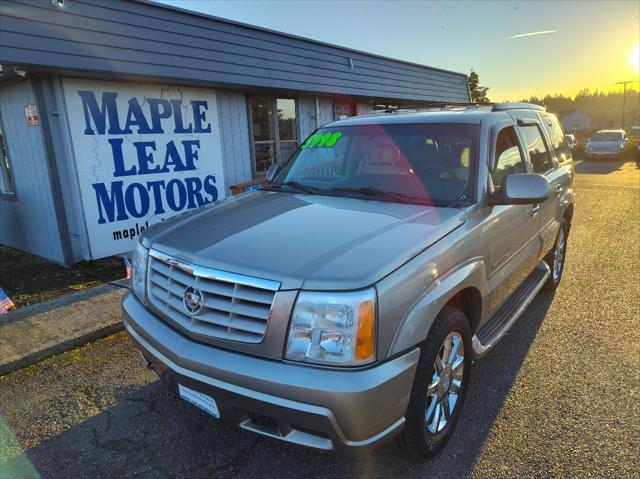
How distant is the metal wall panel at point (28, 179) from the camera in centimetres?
625

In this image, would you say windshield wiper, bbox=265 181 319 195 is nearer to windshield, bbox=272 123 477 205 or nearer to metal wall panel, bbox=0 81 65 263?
windshield, bbox=272 123 477 205

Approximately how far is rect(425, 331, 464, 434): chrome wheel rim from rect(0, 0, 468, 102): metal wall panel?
5499mm

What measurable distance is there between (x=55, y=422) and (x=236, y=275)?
1.87 meters

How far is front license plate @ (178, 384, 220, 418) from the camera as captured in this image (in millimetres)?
2162

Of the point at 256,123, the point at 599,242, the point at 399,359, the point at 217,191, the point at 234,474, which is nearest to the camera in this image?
the point at 399,359

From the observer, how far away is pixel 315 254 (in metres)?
2.17

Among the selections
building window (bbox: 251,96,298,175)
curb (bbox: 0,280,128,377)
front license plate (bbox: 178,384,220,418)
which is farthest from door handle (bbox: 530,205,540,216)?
building window (bbox: 251,96,298,175)

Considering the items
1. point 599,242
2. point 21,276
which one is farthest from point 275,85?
point 599,242

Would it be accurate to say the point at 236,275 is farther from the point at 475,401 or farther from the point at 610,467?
the point at 610,467

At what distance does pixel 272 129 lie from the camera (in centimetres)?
959

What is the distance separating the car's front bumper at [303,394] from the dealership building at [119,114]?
487 cm

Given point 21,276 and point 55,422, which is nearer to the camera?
point 55,422

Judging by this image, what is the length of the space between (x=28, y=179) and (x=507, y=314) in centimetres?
672

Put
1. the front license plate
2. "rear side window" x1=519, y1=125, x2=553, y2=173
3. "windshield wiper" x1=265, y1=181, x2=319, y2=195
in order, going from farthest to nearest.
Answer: "rear side window" x1=519, y1=125, x2=553, y2=173 → "windshield wiper" x1=265, y1=181, x2=319, y2=195 → the front license plate
